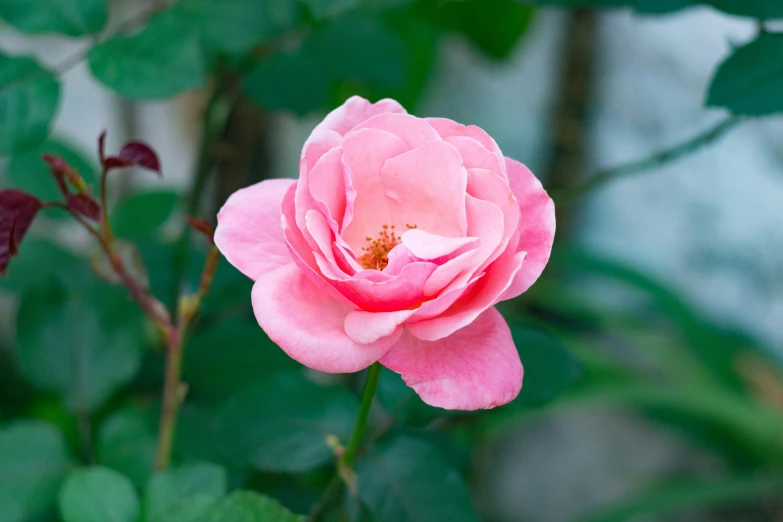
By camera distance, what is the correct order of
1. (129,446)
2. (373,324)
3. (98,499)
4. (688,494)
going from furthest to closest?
(688,494) → (129,446) → (98,499) → (373,324)

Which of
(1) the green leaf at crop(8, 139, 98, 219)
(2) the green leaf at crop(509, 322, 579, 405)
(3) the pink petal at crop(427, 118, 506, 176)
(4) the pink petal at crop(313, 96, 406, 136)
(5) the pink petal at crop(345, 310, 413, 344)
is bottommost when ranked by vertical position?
(1) the green leaf at crop(8, 139, 98, 219)

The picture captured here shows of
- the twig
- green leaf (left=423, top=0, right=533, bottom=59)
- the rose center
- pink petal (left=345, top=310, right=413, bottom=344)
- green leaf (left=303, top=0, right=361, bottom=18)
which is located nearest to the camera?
pink petal (left=345, top=310, right=413, bottom=344)

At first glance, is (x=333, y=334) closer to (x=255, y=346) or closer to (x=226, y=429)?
(x=226, y=429)

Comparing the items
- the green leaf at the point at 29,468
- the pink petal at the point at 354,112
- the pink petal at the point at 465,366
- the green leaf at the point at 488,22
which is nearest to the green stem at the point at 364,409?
the pink petal at the point at 465,366

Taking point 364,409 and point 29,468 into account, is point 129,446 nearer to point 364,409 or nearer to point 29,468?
point 29,468

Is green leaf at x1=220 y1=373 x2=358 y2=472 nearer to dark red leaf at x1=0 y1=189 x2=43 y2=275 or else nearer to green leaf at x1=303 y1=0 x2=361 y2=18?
dark red leaf at x1=0 y1=189 x2=43 y2=275

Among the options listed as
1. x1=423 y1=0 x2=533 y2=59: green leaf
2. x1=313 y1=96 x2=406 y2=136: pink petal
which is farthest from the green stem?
x1=423 y1=0 x2=533 y2=59: green leaf

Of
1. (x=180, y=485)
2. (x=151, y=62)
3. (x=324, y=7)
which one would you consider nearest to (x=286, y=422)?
(x=180, y=485)
